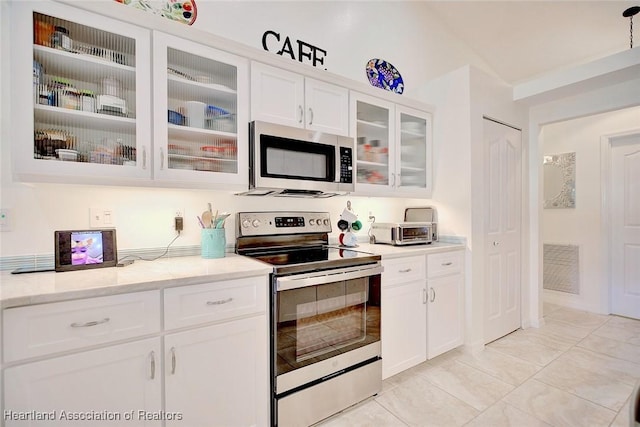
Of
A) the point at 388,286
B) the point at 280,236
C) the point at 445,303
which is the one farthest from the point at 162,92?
the point at 445,303

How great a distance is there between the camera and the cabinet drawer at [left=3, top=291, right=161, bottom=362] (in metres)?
1.01

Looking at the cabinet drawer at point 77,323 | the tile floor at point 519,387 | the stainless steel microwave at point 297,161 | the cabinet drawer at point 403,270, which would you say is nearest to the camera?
the cabinet drawer at point 77,323

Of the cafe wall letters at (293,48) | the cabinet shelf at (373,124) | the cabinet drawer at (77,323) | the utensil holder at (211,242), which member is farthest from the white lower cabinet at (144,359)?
the cafe wall letters at (293,48)

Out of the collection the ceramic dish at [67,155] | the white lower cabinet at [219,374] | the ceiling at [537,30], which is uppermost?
the ceiling at [537,30]

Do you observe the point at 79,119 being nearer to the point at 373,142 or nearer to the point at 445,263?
the point at 373,142

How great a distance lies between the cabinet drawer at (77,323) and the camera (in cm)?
101

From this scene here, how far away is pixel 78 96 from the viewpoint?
1.46 meters

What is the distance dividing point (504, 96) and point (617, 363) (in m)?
2.42

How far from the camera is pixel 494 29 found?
11.0 ft

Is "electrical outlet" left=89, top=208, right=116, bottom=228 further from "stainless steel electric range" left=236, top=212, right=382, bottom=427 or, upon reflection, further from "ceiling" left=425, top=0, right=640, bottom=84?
"ceiling" left=425, top=0, right=640, bottom=84

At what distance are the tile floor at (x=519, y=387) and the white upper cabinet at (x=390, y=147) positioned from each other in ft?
4.73

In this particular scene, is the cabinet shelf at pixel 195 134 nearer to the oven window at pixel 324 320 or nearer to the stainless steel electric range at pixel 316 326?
the stainless steel electric range at pixel 316 326

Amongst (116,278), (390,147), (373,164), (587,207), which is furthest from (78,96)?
(587,207)

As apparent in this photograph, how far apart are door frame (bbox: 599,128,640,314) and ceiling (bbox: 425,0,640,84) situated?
1.04 m
